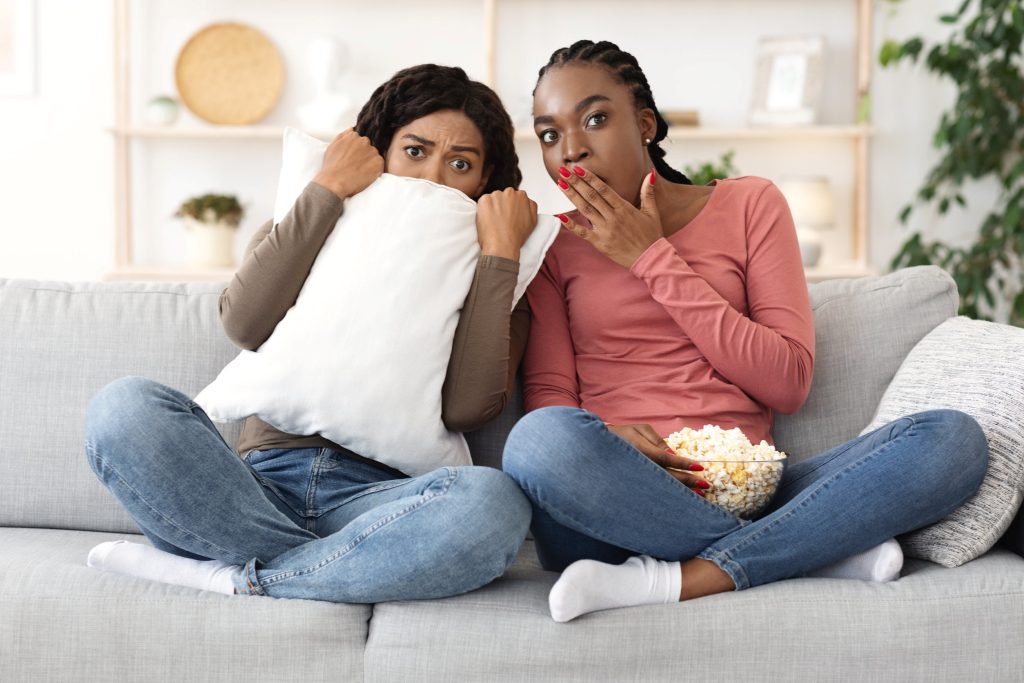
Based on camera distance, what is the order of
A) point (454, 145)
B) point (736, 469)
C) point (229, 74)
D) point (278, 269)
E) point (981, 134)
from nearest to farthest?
point (736, 469)
point (278, 269)
point (454, 145)
point (981, 134)
point (229, 74)

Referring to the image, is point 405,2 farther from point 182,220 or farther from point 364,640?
point 364,640

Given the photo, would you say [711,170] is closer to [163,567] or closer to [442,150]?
[442,150]

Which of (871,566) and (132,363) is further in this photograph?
(132,363)

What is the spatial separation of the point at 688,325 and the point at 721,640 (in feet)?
1.65

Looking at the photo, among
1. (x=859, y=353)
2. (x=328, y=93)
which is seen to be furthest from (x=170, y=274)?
(x=859, y=353)

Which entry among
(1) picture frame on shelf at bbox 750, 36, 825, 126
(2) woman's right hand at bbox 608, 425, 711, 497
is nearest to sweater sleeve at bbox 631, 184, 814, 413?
(2) woman's right hand at bbox 608, 425, 711, 497

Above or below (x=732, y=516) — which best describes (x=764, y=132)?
above

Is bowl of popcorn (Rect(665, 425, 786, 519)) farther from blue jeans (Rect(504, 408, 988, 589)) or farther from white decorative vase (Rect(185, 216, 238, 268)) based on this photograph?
white decorative vase (Rect(185, 216, 238, 268))

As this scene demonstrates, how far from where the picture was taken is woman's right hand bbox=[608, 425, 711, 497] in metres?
1.35

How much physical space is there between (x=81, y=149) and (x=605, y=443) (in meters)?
3.25

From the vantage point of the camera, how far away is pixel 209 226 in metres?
3.74

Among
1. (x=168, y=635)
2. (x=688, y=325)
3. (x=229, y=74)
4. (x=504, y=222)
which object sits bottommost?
(x=168, y=635)

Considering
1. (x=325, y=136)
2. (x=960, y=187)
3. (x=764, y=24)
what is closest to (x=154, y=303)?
(x=325, y=136)

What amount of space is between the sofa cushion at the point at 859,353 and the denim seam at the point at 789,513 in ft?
1.22
